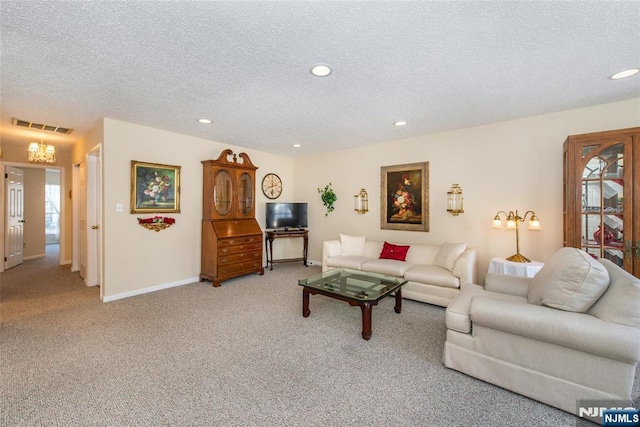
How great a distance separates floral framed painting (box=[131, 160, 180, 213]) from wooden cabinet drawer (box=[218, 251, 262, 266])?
109 cm

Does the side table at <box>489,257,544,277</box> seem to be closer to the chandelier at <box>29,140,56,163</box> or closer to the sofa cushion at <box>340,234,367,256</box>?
the sofa cushion at <box>340,234,367,256</box>

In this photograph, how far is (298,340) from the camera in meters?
2.60

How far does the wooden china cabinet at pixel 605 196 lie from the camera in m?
2.73

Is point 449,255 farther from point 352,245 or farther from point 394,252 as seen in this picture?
point 352,245

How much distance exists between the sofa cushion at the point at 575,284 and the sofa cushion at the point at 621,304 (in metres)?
0.04

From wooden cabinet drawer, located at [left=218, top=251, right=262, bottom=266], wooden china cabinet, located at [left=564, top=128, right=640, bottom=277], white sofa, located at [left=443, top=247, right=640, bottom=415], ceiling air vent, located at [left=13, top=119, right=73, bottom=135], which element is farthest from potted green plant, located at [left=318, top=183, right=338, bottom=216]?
ceiling air vent, located at [left=13, top=119, right=73, bottom=135]

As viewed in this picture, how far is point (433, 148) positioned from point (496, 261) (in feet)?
6.61

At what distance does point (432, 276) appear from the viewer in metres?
3.46

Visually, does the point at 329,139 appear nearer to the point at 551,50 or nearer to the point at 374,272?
the point at 374,272

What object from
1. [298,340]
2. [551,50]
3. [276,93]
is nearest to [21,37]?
[276,93]

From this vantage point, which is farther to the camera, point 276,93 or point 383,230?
point 383,230

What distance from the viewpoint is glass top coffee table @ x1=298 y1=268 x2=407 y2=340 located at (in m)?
2.63

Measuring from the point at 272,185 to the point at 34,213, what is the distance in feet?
20.1

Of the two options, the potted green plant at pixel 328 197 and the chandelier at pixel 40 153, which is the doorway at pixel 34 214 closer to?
the chandelier at pixel 40 153
